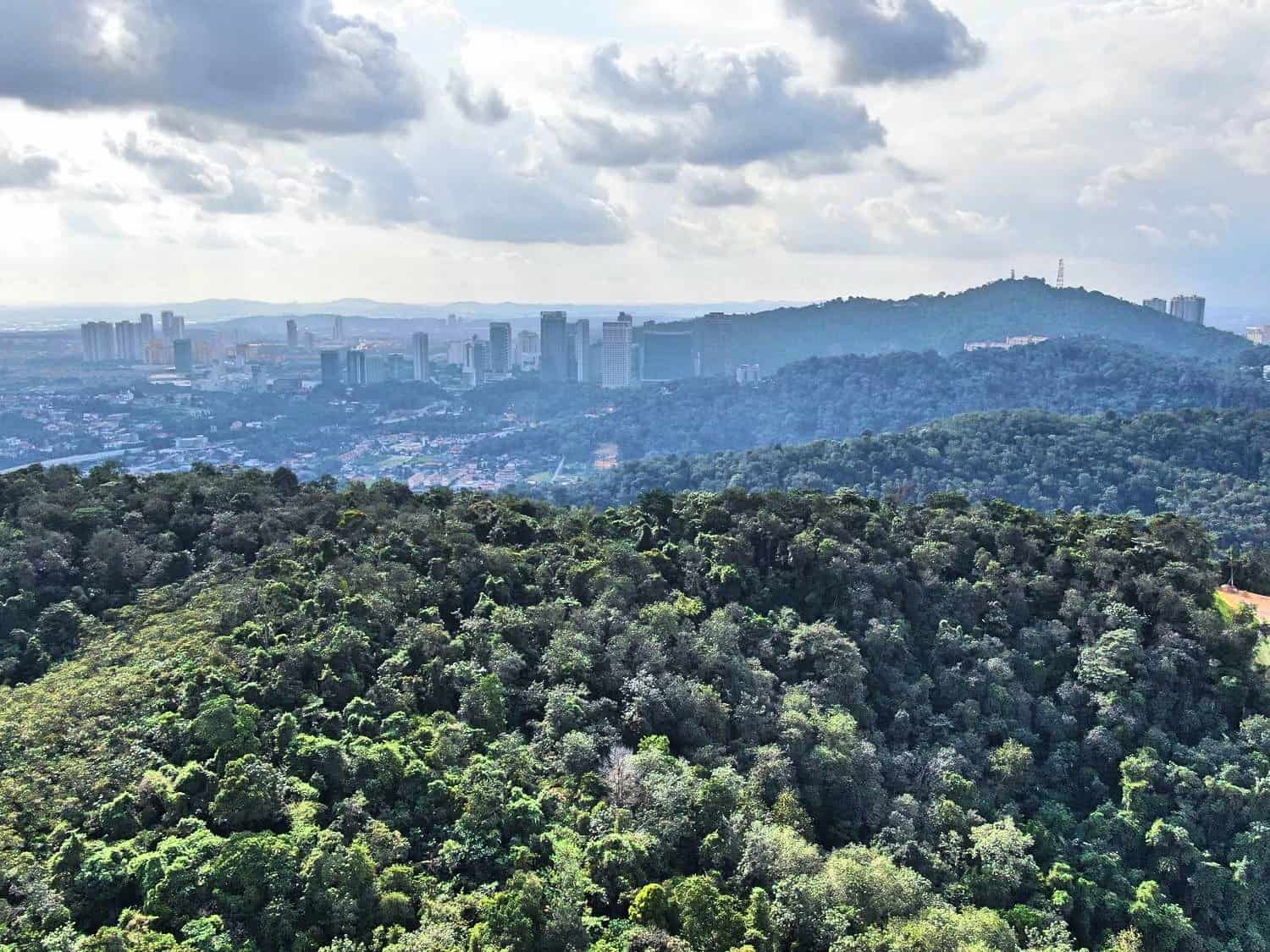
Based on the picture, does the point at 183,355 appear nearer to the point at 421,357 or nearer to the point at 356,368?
the point at 356,368

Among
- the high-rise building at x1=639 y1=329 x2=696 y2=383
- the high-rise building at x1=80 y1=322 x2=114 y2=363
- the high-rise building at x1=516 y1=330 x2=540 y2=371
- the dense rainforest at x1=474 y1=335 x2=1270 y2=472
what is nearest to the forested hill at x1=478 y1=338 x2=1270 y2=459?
the dense rainforest at x1=474 y1=335 x2=1270 y2=472

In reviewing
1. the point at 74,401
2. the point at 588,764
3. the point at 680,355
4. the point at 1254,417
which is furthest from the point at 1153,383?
the point at 74,401

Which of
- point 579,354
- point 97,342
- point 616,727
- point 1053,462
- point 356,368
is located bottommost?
point 1053,462

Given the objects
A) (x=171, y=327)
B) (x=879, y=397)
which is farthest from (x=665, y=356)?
(x=171, y=327)

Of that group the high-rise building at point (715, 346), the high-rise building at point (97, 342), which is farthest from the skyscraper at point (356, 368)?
the high-rise building at point (715, 346)

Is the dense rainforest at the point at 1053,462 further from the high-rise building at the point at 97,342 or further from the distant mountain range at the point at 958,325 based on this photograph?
the high-rise building at the point at 97,342

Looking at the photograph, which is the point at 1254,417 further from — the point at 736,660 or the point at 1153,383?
the point at 736,660
